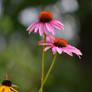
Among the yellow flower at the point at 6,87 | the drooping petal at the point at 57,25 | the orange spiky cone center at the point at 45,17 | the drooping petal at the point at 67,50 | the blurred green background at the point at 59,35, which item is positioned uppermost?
the orange spiky cone center at the point at 45,17

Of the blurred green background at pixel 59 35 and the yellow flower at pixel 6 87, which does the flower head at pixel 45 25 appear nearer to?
the yellow flower at pixel 6 87

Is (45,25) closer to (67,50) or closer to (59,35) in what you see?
(67,50)

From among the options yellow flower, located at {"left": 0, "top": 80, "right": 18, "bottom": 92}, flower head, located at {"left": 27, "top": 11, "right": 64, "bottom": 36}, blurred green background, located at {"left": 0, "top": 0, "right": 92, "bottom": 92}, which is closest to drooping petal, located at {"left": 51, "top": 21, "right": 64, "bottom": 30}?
→ flower head, located at {"left": 27, "top": 11, "right": 64, "bottom": 36}

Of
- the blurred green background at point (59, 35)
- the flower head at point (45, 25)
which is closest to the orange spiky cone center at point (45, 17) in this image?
the flower head at point (45, 25)

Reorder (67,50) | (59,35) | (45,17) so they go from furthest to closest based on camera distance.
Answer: (59,35)
(45,17)
(67,50)

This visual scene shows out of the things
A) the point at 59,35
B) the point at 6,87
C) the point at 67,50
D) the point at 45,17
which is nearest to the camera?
the point at 6,87

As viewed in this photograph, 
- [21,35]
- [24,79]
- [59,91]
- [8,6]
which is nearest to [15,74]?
[24,79]

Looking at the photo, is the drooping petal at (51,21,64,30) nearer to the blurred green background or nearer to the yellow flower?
the yellow flower

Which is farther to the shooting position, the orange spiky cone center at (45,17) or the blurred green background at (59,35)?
the blurred green background at (59,35)

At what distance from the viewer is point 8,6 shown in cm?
471

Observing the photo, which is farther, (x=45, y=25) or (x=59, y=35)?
(x=59, y=35)

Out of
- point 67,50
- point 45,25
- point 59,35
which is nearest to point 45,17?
point 45,25

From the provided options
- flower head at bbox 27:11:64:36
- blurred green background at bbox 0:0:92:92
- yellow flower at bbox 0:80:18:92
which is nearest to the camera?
yellow flower at bbox 0:80:18:92

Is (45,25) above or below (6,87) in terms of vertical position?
above
